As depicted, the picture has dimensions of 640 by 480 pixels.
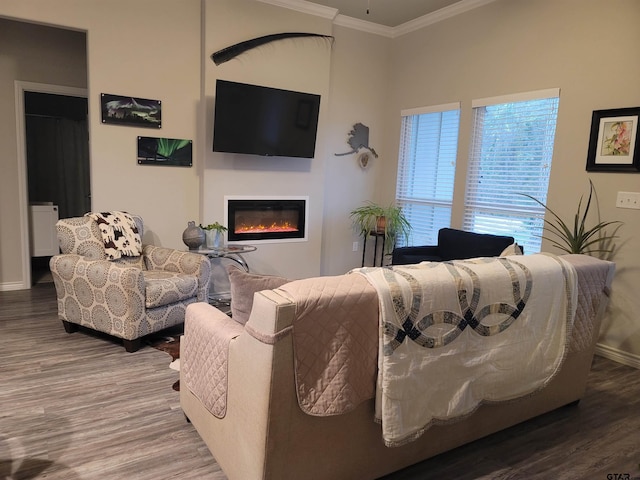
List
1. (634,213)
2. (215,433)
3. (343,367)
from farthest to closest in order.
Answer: (634,213)
(215,433)
(343,367)

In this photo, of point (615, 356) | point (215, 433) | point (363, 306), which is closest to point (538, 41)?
point (615, 356)

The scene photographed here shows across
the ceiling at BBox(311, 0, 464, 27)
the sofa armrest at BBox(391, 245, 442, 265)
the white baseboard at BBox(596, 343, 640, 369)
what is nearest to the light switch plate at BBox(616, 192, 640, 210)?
the white baseboard at BBox(596, 343, 640, 369)

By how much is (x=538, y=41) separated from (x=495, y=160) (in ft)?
3.55

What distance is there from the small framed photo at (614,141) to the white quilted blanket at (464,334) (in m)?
1.68

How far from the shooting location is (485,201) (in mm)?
4523

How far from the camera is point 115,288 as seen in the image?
3225mm

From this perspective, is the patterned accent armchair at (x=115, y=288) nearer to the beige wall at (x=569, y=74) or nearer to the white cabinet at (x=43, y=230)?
the white cabinet at (x=43, y=230)

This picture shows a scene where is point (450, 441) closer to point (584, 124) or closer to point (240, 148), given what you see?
point (584, 124)

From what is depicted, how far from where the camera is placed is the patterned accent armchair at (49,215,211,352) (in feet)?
10.6

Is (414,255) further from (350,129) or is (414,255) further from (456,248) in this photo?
(350,129)

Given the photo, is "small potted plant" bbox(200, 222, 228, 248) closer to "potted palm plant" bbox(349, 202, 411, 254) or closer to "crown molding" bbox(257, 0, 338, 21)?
"potted palm plant" bbox(349, 202, 411, 254)

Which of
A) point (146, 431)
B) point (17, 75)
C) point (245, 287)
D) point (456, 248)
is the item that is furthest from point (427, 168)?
point (17, 75)

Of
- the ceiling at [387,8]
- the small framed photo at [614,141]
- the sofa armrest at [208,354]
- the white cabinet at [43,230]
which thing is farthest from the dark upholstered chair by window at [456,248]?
the white cabinet at [43,230]

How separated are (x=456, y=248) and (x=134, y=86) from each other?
3.36 m
